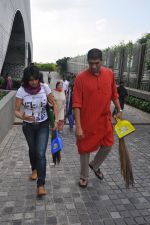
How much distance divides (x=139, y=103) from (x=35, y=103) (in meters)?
12.0

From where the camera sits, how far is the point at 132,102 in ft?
54.2

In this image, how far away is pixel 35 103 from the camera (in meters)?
3.89

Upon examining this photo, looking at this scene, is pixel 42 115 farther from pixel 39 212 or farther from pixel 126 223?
pixel 126 223

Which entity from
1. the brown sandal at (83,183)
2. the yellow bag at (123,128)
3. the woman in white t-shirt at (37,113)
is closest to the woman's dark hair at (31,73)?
the woman in white t-shirt at (37,113)

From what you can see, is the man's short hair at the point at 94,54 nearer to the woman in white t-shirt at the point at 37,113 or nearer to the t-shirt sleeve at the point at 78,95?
the t-shirt sleeve at the point at 78,95

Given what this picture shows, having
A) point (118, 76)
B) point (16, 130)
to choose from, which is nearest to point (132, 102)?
point (118, 76)

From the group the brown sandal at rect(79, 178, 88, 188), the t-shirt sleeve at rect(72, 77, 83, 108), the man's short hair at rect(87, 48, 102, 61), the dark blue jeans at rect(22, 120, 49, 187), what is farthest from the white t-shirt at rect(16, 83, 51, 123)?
the brown sandal at rect(79, 178, 88, 188)

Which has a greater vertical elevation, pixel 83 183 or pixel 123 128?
pixel 123 128

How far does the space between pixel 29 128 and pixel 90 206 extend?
4.24ft

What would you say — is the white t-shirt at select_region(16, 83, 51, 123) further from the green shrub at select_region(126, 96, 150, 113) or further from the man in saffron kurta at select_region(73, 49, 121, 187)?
the green shrub at select_region(126, 96, 150, 113)

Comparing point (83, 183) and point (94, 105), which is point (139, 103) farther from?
point (94, 105)

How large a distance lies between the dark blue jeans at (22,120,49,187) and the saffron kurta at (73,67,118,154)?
20.9 inches

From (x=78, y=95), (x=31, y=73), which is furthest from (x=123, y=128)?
(x=31, y=73)

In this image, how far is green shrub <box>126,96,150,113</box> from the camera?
1403 cm
